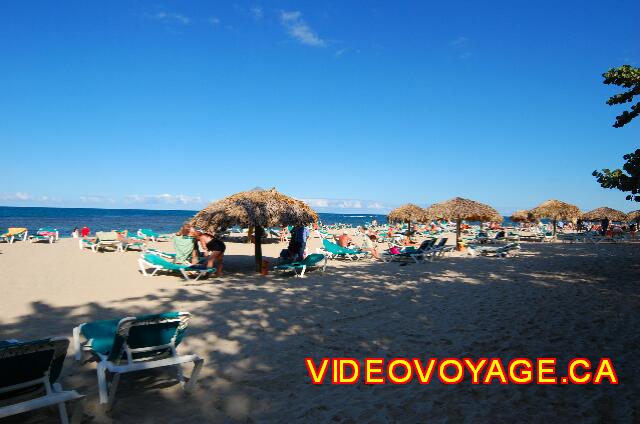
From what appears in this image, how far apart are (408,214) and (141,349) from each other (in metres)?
20.7

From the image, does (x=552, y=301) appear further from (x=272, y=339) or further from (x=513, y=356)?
(x=272, y=339)

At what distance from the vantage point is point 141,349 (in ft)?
10.9

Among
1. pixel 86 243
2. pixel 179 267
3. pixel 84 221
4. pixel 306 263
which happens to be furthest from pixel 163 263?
pixel 84 221

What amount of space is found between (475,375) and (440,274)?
6297 millimetres

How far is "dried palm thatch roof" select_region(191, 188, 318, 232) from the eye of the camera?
9344mm

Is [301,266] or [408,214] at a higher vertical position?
[408,214]

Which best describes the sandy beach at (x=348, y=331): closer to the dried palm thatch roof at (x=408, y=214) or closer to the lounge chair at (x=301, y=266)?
the lounge chair at (x=301, y=266)

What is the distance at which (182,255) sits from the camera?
9.70 meters

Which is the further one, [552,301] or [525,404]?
[552,301]

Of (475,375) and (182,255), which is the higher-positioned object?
(182,255)

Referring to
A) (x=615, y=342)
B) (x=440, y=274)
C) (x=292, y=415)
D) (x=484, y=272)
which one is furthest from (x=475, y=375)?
(x=484, y=272)

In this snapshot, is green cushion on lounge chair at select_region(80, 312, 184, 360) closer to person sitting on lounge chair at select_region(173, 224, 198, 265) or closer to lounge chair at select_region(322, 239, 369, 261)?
person sitting on lounge chair at select_region(173, 224, 198, 265)

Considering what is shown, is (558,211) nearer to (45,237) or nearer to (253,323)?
(253,323)

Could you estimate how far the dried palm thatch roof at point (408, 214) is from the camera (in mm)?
22328
